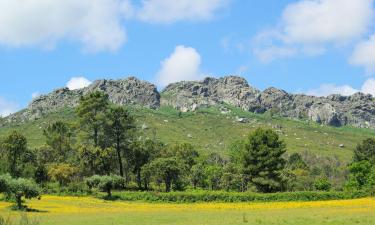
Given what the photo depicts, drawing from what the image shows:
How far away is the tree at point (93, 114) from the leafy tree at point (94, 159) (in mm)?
3525

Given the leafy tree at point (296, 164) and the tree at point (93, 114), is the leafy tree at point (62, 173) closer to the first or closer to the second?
the tree at point (93, 114)

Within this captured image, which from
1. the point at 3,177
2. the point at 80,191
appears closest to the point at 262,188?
the point at 80,191

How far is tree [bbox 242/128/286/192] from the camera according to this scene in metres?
95.6

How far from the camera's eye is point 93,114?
95.9m

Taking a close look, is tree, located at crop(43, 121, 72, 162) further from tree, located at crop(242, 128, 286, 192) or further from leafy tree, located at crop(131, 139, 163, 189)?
tree, located at crop(242, 128, 286, 192)

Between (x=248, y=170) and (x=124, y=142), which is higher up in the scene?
(x=124, y=142)

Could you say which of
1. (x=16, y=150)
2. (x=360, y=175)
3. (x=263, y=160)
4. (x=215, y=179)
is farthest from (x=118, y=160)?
(x=360, y=175)

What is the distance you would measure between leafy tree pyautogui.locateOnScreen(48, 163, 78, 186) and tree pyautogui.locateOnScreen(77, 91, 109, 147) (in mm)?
6687

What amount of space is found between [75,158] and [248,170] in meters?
34.6

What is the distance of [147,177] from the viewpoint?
10019cm

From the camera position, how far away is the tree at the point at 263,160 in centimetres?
9556

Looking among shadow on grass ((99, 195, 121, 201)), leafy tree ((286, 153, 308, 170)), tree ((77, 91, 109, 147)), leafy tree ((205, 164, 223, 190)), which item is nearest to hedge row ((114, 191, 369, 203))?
shadow on grass ((99, 195, 121, 201))

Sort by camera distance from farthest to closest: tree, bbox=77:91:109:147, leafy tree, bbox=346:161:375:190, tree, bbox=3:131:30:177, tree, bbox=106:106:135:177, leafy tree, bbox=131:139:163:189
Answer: leafy tree, bbox=346:161:375:190 → leafy tree, bbox=131:139:163:189 → tree, bbox=3:131:30:177 → tree, bbox=77:91:109:147 → tree, bbox=106:106:135:177

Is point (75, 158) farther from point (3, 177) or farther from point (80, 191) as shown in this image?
point (3, 177)
